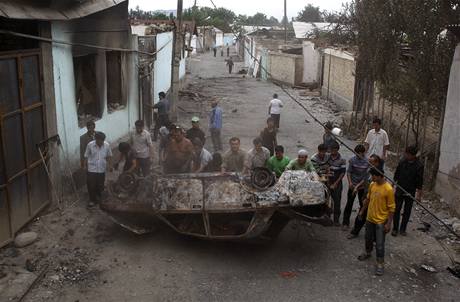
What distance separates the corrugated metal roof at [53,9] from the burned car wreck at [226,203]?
118 inches

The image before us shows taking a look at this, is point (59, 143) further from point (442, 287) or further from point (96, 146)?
point (442, 287)

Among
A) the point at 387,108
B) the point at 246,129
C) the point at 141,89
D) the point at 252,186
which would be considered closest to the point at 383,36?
the point at 387,108

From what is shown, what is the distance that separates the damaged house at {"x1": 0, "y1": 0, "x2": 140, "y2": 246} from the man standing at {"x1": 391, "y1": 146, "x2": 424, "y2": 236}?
237 inches

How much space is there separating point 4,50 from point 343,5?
13.8 meters

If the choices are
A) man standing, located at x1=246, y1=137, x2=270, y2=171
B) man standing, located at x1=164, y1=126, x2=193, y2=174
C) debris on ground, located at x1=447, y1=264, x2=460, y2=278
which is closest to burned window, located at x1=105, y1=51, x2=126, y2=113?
man standing, located at x1=164, y1=126, x2=193, y2=174

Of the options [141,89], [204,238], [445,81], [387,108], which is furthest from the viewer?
[387,108]

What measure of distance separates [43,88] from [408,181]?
630cm

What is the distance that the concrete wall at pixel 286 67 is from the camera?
32219 millimetres

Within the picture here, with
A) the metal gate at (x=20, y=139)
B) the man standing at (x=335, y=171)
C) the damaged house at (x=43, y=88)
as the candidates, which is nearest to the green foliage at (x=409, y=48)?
the man standing at (x=335, y=171)

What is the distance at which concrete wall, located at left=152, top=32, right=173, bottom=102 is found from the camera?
736 inches

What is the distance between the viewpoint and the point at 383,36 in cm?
1405

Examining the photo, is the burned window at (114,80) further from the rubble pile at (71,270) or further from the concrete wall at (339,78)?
the concrete wall at (339,78)

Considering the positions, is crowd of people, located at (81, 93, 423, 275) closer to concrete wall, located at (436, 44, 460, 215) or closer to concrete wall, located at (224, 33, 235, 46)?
concrete wall, located at (436, 44, 460, 215)

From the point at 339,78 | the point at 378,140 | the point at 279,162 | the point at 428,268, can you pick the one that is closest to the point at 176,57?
the point at 378,140
